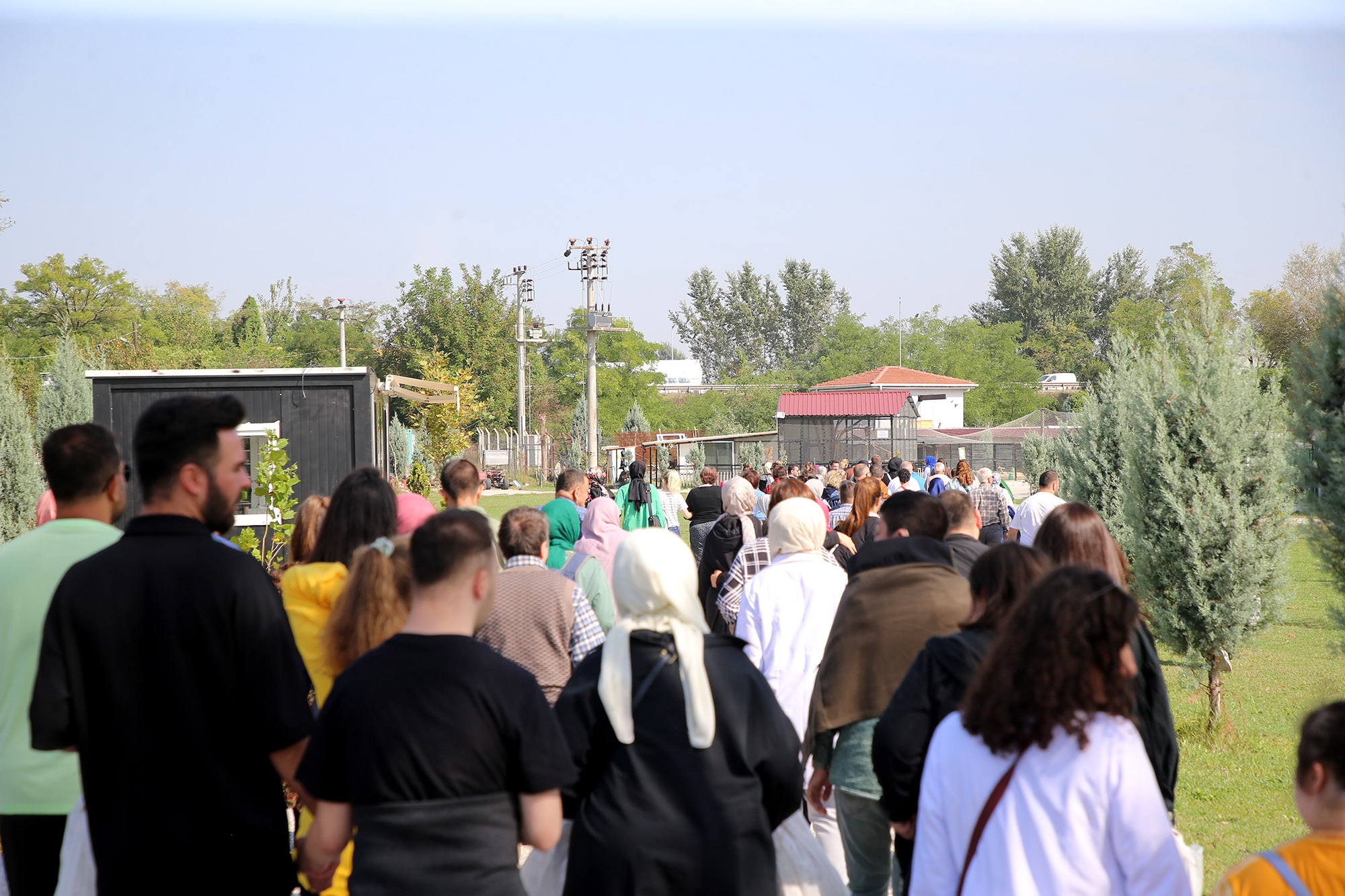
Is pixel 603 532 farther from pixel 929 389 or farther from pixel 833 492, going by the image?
pixel 929 389

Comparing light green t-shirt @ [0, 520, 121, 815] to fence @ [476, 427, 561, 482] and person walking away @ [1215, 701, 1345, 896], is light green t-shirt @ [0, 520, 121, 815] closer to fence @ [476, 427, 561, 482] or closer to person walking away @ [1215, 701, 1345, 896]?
person walking away @ [1215, 701, 1345, 896]

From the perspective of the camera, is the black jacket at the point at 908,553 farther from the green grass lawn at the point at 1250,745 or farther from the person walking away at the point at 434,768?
the person walking away at the point at 434,768

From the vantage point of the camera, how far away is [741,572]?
6961mm

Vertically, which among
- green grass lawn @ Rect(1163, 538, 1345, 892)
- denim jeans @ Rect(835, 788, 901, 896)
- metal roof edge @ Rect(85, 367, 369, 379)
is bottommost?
green grass lawn @ Rect(1163, 538, 1345, 892)

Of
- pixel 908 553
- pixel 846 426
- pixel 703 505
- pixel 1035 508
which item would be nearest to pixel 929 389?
pixel 846 426

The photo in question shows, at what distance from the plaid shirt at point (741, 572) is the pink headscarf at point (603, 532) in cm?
83

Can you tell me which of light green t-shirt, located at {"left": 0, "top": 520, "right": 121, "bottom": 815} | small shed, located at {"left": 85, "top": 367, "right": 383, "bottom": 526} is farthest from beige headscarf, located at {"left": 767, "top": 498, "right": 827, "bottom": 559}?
small shed, located at {"left": 85, "top": 367, "right": 383, "bottom": 526}

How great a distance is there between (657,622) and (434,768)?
848 mm

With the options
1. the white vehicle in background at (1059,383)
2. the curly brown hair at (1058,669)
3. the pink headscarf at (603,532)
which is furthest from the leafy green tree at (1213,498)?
the white vehicle in background at (1059,383)

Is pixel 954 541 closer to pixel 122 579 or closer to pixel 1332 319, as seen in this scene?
pixel 1332 319

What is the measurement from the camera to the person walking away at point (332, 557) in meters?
4.16

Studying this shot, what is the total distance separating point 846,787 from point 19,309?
55.6 metres

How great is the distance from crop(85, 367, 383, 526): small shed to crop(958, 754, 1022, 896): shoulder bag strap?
1169 cm

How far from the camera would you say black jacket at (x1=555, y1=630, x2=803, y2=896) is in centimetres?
316
